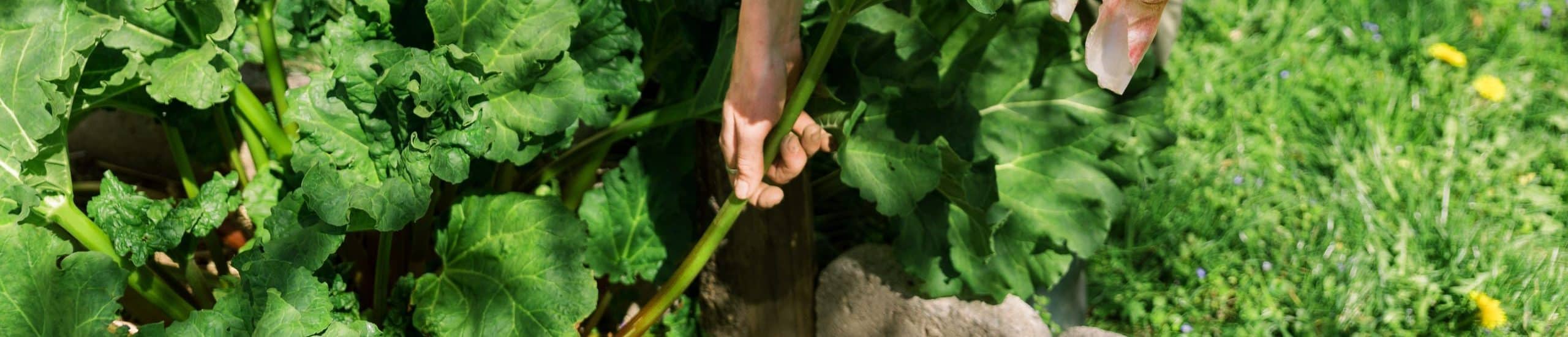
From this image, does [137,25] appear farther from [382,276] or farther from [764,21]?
[764,21]

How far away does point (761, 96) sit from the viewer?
1.81m

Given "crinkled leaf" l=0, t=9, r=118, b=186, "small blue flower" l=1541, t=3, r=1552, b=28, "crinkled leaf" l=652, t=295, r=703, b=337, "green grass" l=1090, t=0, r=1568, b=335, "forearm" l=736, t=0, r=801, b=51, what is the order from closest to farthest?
"forearm" l=736, t=0, r=801, b=51, "crinkled leaf" l=0, t=9, r=118, b=186, "green grass" l=1090, t=0, r=1568, b=335, "crinkled leaf" l=652, t=295, r=703, b=337, "small blue flower" l=1541, t=3, r=1552, b=28

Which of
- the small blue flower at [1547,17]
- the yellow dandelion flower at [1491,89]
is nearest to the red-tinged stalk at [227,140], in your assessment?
the yellow dandelion flower at [1491,89]

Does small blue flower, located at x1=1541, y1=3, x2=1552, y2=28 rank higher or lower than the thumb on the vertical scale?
lower

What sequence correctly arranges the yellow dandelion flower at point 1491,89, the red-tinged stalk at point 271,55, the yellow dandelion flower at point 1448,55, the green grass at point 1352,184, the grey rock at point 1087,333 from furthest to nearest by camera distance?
the yellow dandelion flower at point 1448,55, the yellow dandelion flower at point 1491,89, the green grass at point 1352,184, the grey rock at point 1087,333, the red-tinged stalk at point 271,55

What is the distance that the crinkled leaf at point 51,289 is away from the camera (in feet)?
5.84

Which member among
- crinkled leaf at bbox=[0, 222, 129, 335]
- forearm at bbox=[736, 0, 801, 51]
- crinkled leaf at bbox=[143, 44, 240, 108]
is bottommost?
crinkled leaf at bbox=[0, 222, 129, 335]

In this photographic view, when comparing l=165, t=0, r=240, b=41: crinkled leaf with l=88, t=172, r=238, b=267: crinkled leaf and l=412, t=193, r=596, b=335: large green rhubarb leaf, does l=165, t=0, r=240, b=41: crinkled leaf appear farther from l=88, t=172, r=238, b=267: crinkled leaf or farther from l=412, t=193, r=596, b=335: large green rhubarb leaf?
l=412, t=193, r=596, b=335: large green rhubarb leaf

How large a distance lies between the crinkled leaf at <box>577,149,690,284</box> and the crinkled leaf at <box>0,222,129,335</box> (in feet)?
2.75

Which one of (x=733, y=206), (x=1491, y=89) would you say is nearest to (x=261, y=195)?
(x=733, y=206)

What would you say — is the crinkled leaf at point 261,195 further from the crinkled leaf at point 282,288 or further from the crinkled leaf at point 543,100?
the crinkled leaf at point 543,100

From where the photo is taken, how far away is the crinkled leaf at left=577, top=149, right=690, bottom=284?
2396mm

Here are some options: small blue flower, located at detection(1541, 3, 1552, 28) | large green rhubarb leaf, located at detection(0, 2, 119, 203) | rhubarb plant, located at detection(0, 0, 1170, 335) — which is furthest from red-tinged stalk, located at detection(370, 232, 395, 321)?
small blue flower, located at detection(1541, 3, 1552, 28)

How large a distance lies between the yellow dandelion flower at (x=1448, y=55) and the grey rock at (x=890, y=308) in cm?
164
